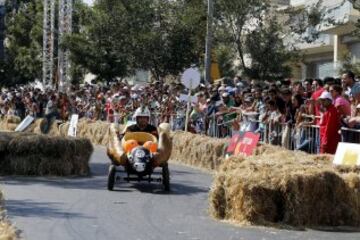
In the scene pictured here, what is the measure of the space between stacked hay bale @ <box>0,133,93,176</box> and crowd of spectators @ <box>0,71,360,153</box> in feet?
14.6

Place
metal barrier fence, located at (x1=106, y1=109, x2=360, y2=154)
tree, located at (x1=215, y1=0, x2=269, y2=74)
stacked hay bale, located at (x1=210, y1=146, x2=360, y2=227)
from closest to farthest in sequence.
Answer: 1. stacked hay bale, located at (x1=210, y1=146, x2=360, y2=227)
2. metal barrier fence, located at (x1=106, y1=109, x2=360, y2=154)
3. tree, located at (x1=215, y1=0, x2=269, y2=74)

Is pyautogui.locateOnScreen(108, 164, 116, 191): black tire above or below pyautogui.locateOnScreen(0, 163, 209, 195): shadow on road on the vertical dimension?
above

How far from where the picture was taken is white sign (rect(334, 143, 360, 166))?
42.2 feet

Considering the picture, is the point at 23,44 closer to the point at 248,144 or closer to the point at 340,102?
the point at 248,144

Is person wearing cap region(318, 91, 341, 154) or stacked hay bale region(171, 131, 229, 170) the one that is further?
stacked hay bale region(171, 131, 229, 170)

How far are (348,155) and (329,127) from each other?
2.18m

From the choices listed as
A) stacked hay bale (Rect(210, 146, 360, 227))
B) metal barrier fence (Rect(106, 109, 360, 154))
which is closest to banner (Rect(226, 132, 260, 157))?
metal barrier fence (Rect(106, 109, 360, 154))

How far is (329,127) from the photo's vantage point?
15141 mm

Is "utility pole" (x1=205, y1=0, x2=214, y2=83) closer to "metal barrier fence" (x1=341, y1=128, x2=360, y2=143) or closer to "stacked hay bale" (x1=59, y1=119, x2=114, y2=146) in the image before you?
"stacked hay bale" (x1=59, y1=119, x2=114, y2=146)

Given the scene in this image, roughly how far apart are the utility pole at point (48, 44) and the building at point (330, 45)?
14.4 meters

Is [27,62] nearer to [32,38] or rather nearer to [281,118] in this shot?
[32,38]

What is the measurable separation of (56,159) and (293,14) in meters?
15.9

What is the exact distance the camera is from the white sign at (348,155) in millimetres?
12867

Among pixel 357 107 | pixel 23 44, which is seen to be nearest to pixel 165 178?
pixel 357 107
